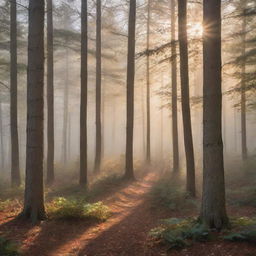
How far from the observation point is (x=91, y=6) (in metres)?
17.0

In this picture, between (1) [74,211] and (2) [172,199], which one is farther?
(2) [172,199]

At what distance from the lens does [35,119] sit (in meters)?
8.14

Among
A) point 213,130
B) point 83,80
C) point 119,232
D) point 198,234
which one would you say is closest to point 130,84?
point 83,80

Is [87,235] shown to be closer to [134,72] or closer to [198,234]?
[198,234]

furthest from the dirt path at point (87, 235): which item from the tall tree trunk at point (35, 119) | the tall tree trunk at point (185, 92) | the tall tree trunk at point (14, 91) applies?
the tall tree trunk at point (14, 91)

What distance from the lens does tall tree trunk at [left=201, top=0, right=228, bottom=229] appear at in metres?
6.33

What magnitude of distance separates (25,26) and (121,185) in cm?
1408

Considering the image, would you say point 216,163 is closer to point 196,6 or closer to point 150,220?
point 150,220

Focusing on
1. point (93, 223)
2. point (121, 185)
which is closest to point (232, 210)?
point (93, 223)

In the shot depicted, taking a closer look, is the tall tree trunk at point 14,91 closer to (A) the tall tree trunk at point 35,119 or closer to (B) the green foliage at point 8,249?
(A) the tall tree trunk at point 35,119

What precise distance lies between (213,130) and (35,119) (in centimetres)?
488

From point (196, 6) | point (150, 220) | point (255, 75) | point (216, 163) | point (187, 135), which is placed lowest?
point (150, 220)

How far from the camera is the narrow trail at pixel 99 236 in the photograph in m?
6.30

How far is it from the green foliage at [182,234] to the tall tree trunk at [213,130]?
0.34 meters
